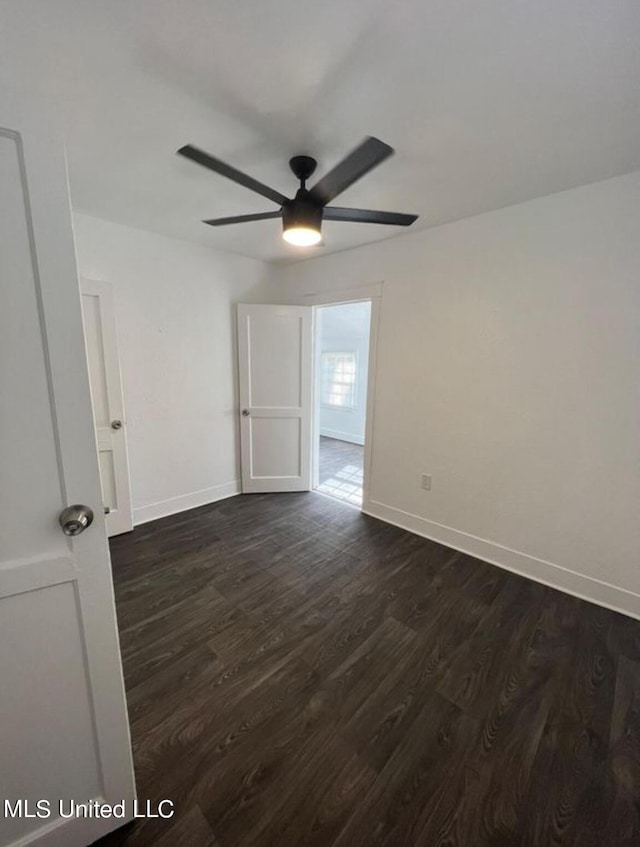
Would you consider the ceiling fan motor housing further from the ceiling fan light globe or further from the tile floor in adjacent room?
the tile floor in adjacent room

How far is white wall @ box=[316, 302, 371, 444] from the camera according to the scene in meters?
5.48

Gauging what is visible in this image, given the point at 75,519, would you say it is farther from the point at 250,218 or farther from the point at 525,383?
the point at 525,383

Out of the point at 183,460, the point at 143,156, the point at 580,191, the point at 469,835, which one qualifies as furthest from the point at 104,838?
the point at 580,191

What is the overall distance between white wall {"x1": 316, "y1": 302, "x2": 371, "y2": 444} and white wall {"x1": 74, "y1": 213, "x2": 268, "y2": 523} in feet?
7.12

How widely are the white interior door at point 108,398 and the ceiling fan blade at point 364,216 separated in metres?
1.89

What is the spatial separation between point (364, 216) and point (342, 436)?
477 cm

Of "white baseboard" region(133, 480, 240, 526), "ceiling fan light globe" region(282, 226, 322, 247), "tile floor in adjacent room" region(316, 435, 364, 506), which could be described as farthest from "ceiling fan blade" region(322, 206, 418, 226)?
"white baseboard" region(133, 480, 240, 526)

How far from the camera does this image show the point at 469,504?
257 cm

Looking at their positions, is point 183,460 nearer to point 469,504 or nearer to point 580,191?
point 469,504

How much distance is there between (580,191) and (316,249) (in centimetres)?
197

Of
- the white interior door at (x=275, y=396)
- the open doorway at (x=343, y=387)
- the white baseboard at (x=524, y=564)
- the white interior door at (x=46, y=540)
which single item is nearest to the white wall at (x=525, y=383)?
the white baseboard at (x=524, y=564)

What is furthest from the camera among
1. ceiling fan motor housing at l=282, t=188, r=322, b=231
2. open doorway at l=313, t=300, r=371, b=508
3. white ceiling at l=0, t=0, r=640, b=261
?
open doorway at l=313, t=300, r=371, b=508

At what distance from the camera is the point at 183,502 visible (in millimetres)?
3244

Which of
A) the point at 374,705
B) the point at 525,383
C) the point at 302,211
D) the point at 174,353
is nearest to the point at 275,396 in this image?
the point at 174,353
